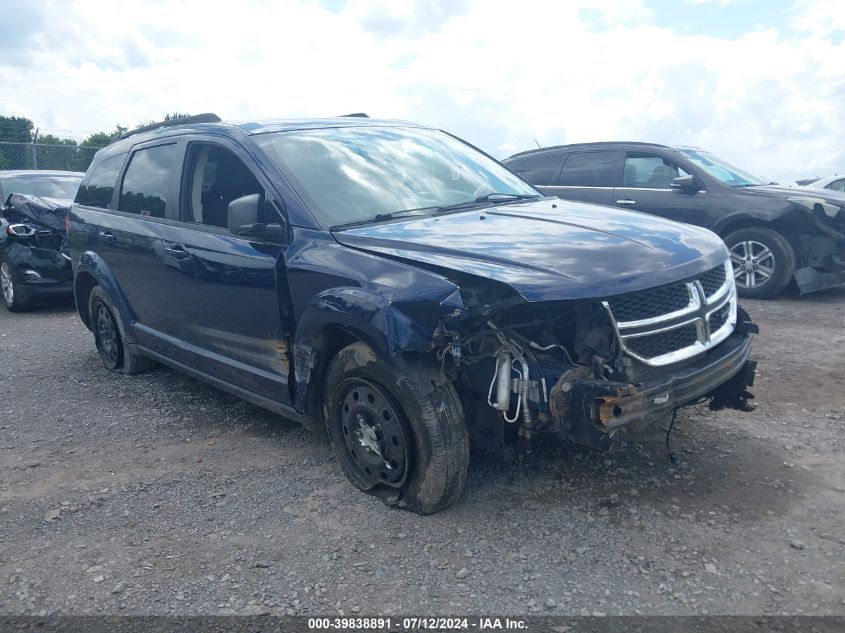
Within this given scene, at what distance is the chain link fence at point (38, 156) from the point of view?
16828 mm

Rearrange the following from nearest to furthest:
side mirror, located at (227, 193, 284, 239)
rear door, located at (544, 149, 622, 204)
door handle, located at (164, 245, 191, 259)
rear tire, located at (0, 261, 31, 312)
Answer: side mirror, located at (227, 193, 284, 239)
door handle, located at (164, 245, 191, 259)
rear tire, located at (0, 261, 31, 312)
rear door, located at (544, 149, 622, 204)

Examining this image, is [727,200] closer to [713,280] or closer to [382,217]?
[713,280]

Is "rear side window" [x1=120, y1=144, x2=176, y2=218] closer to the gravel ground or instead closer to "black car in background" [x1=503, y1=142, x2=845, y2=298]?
the gravel ground

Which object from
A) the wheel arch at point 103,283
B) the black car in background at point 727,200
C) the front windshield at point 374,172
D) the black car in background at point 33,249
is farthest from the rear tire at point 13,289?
the black car in background at point 727,200

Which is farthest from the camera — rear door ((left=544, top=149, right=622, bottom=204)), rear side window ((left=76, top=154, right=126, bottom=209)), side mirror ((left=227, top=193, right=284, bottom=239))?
rear door ((left=544, top=149, right=622, bottom=204))

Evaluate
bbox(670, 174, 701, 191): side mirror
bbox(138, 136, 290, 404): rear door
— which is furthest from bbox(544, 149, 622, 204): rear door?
bbox(138, 136, 290, 404): rear door

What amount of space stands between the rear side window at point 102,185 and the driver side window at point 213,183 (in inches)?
55.4

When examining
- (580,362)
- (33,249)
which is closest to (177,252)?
(580,362)

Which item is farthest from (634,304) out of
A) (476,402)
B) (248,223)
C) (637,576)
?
(248,223)

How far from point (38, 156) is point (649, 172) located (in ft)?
47.3

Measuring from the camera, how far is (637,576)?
299 centimetres

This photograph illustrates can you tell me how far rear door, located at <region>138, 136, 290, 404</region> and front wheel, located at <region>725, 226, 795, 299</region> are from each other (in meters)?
5.86

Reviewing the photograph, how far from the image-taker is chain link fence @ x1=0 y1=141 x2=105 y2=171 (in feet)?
55.2

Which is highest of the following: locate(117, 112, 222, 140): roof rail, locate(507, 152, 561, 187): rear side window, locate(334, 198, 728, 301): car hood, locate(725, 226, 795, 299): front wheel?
locate(117, 112, 222, 140): roof rail
